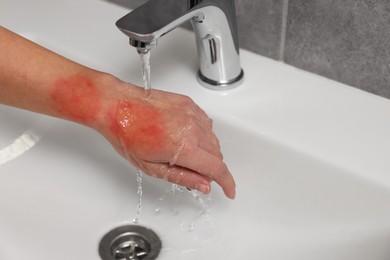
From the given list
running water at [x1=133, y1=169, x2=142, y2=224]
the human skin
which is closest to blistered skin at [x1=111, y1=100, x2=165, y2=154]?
the human skin

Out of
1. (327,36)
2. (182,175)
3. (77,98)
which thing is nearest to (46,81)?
(77,98)

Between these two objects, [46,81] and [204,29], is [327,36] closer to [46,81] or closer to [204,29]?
[204,29]

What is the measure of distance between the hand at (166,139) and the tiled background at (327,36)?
15 cm

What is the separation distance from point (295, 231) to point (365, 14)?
0.70ft

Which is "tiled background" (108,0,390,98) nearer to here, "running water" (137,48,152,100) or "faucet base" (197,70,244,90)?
"faucet base" (197,70,244,90)

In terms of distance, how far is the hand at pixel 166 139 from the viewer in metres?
0.57

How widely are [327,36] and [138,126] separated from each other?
215 millimetres

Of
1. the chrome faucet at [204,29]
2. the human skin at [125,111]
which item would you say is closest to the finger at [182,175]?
the human skin at [125,111]

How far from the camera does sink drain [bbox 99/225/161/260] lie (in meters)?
0.66

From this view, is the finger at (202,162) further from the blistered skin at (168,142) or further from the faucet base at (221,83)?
the faucet base at (221,83)

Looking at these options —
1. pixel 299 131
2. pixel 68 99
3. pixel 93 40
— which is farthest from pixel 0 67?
pixel 299 131

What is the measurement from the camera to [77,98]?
591 mm

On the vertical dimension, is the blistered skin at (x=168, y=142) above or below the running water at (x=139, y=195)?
above

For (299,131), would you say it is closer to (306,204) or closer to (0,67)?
(306,204)
